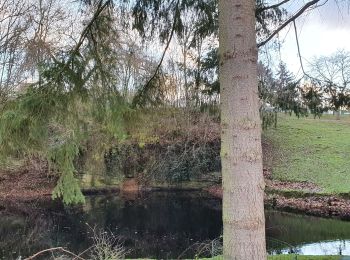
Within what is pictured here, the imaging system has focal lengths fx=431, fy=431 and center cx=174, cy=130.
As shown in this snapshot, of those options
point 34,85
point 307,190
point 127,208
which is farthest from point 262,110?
point 307,190

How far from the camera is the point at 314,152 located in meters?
20.0

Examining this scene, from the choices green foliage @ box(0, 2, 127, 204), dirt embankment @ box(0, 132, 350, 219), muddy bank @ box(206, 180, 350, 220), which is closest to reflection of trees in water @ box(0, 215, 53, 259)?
dirt embankment @ box(0, 132, 350, 219)

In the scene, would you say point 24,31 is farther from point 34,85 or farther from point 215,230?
point 34,85

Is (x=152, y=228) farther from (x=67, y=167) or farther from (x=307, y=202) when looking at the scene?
(x=67, y=167)

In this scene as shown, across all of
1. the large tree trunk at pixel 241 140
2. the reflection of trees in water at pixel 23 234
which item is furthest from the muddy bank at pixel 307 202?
the large tree trunk at pixel 241 140

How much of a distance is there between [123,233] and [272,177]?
860cm

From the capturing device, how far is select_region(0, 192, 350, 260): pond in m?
9.09

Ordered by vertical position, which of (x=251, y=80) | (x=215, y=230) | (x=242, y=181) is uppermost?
(x=251, y=80)

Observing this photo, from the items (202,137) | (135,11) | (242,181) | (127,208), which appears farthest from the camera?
(202,137)

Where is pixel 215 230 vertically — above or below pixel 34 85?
below

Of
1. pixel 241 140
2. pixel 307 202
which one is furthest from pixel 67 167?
pixel 307 202

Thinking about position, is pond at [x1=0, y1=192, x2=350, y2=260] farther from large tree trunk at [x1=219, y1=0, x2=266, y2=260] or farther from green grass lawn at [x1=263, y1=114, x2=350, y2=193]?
large tree trunk at [x1=219, y1=0, x2=266, y2=260]

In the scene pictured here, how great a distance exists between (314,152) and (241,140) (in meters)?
→ 19.2

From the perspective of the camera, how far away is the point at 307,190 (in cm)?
1473
